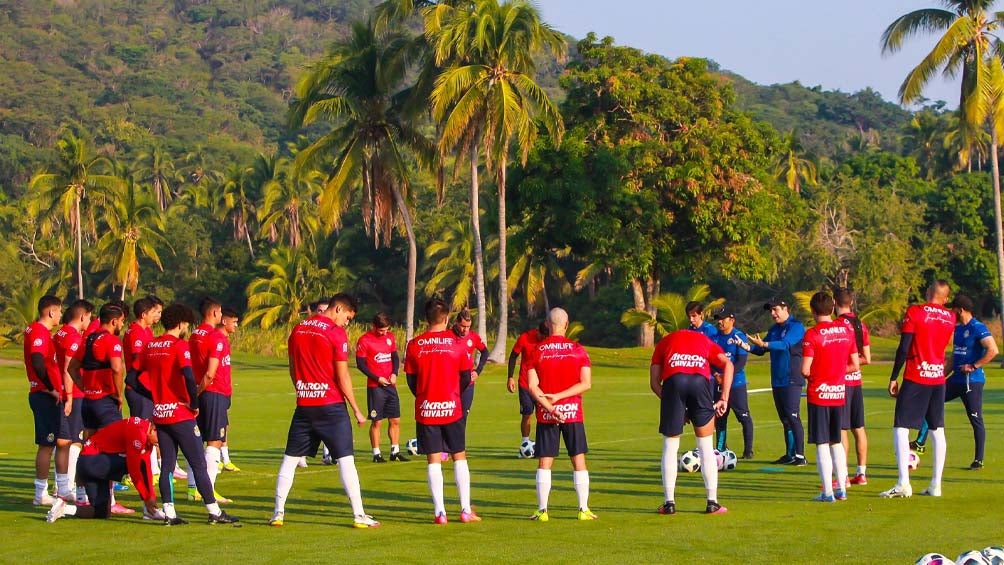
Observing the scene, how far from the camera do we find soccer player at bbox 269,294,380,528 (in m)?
11.5

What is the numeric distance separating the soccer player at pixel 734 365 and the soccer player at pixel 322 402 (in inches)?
224

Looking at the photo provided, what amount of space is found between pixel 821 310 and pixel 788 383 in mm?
3041

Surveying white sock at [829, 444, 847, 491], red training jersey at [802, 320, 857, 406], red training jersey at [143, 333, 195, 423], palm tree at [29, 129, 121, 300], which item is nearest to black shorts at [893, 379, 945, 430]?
white sock at [829, 444, 847, 491]

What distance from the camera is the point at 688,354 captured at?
12273mm

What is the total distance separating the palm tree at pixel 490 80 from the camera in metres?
45.3

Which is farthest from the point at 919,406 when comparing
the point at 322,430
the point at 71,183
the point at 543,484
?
the point at 71,183

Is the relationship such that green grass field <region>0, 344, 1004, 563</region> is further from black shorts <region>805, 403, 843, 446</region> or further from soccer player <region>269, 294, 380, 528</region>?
black shorts <region>805, 403, 843, 446</region>

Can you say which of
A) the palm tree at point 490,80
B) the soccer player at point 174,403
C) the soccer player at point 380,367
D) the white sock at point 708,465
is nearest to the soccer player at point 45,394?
the soccer player at point 174,403

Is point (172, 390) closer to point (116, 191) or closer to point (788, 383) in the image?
point (788, 383)

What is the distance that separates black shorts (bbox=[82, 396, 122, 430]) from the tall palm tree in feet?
115

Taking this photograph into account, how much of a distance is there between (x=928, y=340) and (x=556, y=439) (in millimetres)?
4223

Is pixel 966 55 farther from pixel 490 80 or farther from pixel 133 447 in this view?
pixel 133 447

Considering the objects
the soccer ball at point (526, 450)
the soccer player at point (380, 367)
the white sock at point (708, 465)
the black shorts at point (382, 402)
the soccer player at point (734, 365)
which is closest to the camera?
the white sock at point (708, 465)

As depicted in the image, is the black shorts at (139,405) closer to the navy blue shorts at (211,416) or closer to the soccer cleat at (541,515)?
the navy blue shorts at (211,416)
